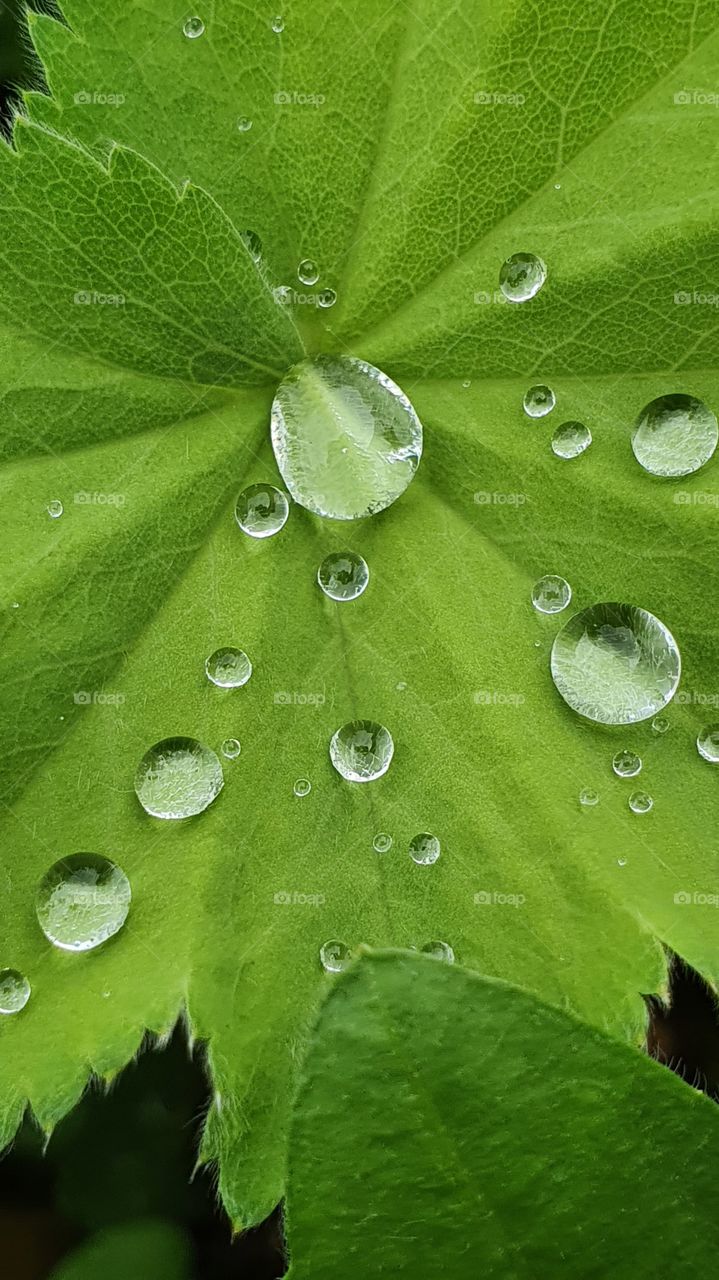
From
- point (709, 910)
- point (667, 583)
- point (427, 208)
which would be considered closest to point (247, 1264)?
point (709, 910)

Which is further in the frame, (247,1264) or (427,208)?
(247,1264)

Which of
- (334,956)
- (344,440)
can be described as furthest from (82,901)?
(344,440)

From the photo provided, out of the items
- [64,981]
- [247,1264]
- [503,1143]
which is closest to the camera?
[503,1143]

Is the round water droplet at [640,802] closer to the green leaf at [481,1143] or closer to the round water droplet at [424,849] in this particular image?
the round water droplet at [424,849]

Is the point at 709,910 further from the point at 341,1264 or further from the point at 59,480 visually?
the point at 59,480

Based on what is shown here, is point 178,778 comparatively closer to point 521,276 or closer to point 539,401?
point 539,401

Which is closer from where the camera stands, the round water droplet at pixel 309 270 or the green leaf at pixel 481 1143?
the green leaf at pixel 481 1143

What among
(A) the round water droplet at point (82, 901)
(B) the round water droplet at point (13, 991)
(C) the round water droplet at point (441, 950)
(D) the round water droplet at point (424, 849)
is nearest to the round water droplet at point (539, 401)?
(D) the round water droplet at point (424, 849)
